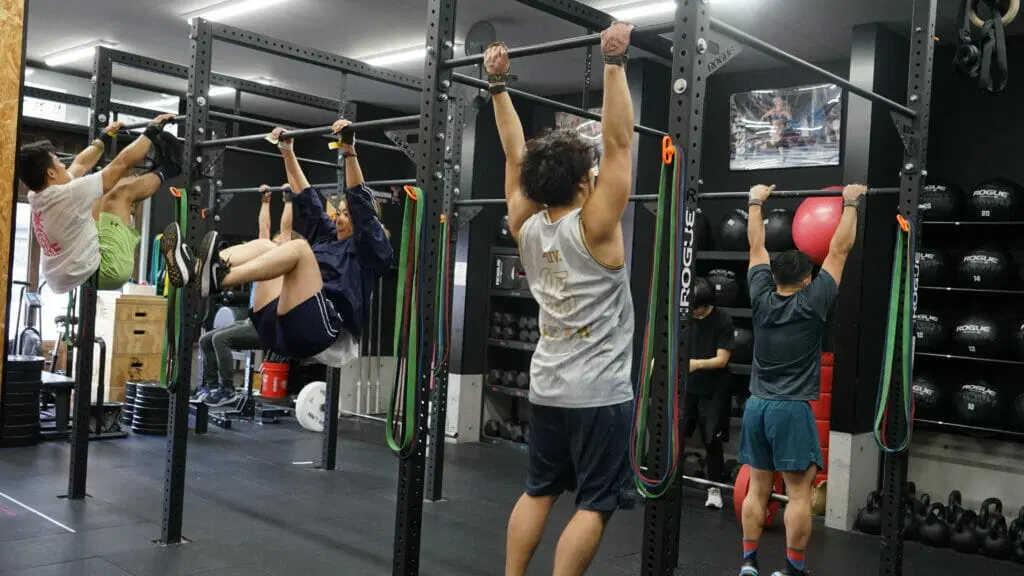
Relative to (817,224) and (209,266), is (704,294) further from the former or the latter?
(209,266)

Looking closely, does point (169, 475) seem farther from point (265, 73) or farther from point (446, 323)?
point (265, 73)

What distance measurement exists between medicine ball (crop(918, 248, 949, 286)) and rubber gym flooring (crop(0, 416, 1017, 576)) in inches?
61.5

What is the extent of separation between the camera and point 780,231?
5898mm

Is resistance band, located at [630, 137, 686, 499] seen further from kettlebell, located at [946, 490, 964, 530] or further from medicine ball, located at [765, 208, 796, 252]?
medicine ball, located at [765, 208, 796, 252]

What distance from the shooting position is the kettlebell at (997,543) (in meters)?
4.93

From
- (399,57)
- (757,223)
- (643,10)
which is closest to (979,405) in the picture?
(757,223)

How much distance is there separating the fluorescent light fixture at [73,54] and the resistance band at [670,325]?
21.7ft

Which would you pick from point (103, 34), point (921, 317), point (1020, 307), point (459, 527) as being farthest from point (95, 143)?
point (1020, 307)

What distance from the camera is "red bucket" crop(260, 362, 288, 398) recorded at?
9.30m

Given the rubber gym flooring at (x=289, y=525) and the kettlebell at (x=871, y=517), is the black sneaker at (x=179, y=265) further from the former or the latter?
the kettlebell at (x=871, y=517)

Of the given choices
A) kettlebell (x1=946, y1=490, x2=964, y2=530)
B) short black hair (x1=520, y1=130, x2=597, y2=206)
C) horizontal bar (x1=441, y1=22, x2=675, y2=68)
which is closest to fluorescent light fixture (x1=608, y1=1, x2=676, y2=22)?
horizontal bar (x1=441, y1=22, x2=675, y2=68)

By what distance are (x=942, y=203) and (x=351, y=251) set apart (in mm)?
3658

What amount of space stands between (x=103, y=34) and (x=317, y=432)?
3715 mm

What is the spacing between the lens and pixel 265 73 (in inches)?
328
